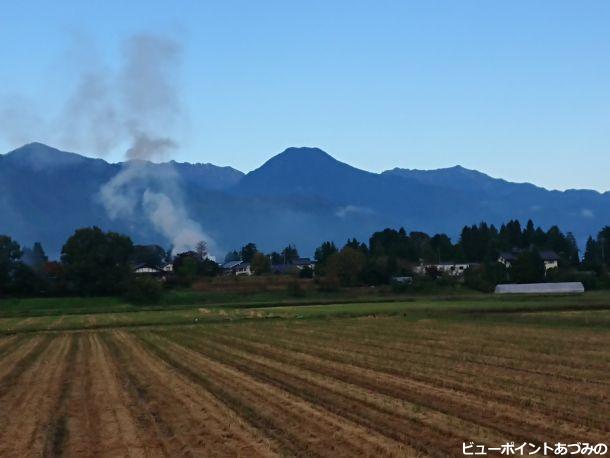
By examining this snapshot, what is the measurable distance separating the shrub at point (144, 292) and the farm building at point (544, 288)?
51.9m

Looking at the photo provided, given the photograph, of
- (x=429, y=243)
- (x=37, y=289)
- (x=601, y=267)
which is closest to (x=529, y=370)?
(x=37, y=289)

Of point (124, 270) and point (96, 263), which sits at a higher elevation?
point (96, 263)

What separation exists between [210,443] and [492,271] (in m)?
114

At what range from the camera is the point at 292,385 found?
2188 cm

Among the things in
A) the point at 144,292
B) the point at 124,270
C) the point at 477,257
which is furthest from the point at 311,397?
the point at 477,257

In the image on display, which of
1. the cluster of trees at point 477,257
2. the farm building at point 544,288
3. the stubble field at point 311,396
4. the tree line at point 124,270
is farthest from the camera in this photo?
the cluster of trees at point 477,257

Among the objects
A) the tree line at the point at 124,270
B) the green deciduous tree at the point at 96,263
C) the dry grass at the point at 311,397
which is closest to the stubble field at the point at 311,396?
the dry grass at the point at 311,397

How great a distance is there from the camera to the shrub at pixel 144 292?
101875 millimetres

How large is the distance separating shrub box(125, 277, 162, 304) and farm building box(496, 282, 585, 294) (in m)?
51.9

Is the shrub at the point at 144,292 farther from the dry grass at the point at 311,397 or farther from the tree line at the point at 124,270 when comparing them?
the dry grass at the point at 311,397

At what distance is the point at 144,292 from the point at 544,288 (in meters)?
59.2

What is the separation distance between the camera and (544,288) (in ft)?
372

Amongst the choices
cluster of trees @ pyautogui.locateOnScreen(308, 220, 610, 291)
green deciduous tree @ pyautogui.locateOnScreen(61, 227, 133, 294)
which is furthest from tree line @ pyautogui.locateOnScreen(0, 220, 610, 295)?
cluster of trees @ pyautogui.locateOnScreen(308, 220, 610, 291)

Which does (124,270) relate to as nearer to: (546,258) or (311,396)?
(546,258)
